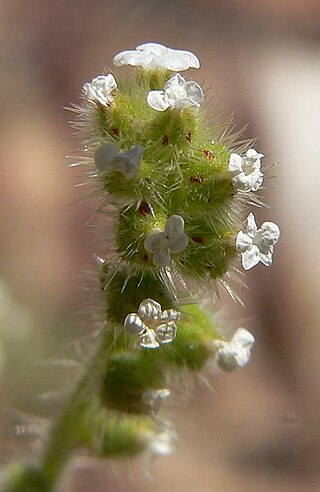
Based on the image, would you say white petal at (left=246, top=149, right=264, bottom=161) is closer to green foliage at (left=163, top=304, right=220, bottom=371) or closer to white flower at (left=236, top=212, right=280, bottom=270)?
white flower at (left=236, top=212, right=280, bottom=270)

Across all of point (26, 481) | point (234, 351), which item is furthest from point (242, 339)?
point (26, 481)

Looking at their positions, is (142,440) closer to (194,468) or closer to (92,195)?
(92,195)

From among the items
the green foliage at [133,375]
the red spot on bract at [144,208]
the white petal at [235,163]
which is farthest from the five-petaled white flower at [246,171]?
the green foliage at [133,375]

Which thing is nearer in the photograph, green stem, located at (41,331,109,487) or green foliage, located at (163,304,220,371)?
green foliage, located at (163,304,220,371)

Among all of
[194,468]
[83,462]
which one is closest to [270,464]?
[194,468]

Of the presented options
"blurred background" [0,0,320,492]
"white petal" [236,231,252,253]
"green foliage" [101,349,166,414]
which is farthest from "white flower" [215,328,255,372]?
"blurred background" [0,0,320,492]

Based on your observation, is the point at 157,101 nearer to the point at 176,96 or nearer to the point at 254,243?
the point at 176,96
